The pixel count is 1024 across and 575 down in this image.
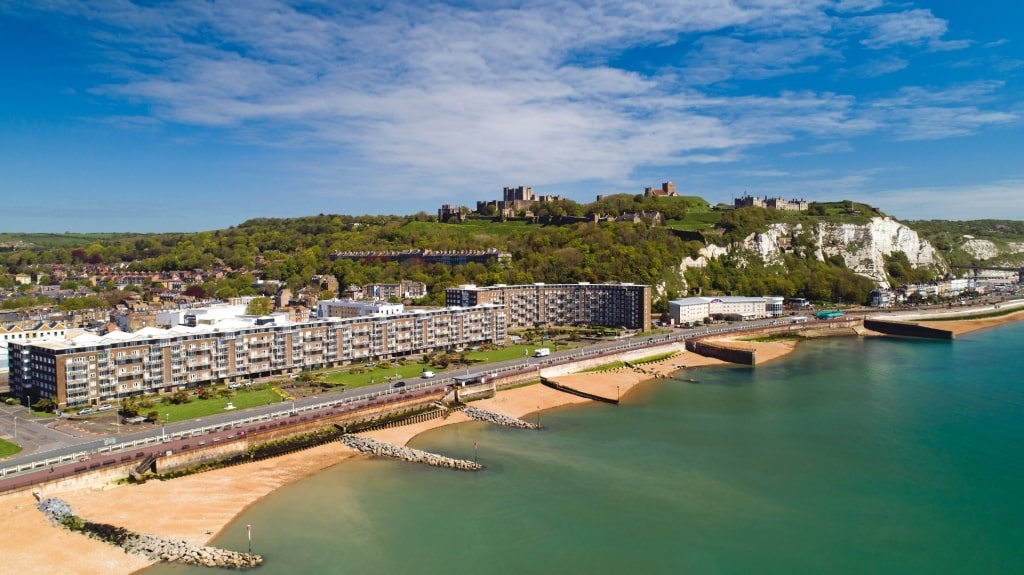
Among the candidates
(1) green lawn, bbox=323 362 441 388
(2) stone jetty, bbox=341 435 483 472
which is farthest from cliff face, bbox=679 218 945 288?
(2) stone jetty, bbox=341 435 483 472

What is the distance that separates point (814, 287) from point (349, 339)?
6422 cm

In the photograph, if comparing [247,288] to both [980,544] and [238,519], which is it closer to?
[238,519]

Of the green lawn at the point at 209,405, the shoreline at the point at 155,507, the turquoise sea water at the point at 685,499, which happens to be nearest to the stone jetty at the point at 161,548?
the shoreline at the point at 155,507

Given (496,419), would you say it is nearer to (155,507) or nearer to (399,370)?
(399,370)

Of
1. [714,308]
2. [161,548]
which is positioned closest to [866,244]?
[714,308]

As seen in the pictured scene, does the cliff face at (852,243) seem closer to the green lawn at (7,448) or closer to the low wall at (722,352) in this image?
the low wall at (722,352)

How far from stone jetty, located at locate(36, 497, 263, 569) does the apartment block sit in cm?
4051

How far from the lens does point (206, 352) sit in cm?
3647

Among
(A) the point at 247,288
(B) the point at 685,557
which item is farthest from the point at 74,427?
(A) the point at 247,288

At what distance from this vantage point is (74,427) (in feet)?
92.3

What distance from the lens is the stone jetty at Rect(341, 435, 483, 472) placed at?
2623 cm

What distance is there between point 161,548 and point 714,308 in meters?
61.1

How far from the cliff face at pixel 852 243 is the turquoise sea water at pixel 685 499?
55465mm

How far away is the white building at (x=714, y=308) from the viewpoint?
67.4 m
